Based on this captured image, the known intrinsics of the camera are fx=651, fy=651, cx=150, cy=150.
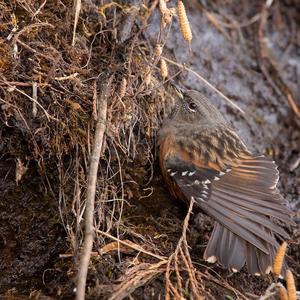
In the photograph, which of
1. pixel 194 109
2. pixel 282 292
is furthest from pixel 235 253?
pixel 194 109

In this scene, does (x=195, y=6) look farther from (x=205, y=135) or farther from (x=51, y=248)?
(x=51, y=248)

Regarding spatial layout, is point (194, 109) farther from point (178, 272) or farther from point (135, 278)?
point (135, 278)

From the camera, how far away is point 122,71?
4641 mm

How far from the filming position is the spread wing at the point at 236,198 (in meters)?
4.39

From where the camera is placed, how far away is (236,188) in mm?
4727

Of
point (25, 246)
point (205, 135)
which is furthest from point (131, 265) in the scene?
point (205, 135)

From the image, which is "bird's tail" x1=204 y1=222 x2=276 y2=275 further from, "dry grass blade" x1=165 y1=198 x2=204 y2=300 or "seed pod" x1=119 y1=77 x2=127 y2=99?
"seed pod" x1=119 y1=77 x2=127 y2=99

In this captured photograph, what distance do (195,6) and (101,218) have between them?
109 inches

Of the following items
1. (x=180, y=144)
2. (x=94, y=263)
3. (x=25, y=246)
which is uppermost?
(x=180, y=144)

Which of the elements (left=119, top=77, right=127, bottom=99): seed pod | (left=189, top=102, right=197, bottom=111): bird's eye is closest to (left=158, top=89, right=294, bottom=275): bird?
(left=189, top=102, right=197, bottom=111): bird's eye

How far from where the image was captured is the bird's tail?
170 inches

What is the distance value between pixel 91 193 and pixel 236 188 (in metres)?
1.33

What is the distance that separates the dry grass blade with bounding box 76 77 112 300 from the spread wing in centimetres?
80

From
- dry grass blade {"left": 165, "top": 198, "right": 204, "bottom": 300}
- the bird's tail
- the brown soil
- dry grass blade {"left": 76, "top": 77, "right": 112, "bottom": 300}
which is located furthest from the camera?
the bird's tail
